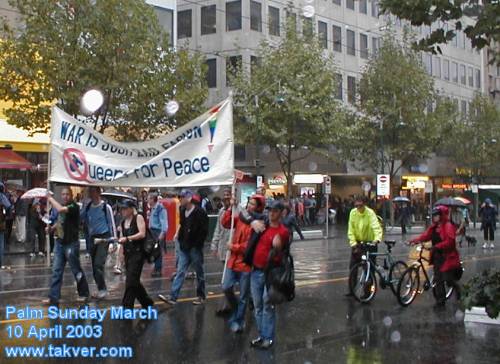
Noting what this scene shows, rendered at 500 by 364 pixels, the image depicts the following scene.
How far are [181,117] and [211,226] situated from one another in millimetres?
4406

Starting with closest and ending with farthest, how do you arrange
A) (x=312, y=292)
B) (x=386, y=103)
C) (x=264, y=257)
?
(x=264, y=257)
(x=312, y=292)
(x=386, y=103)

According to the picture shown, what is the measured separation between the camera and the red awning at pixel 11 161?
26147 millimetres

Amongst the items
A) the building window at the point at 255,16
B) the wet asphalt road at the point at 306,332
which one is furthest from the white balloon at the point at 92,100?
the building window at the point at 255,16

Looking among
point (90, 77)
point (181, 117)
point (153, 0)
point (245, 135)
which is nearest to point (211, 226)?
point (181, 117)

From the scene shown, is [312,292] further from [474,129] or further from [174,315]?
[474,129]

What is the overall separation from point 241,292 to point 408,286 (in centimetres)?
371

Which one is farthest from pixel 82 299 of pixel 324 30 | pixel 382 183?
pixel 324 30

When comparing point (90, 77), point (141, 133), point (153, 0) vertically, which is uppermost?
point (153, 0)

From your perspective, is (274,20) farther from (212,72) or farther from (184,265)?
(184,265)

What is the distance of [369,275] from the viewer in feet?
39.1

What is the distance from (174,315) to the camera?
1030cm

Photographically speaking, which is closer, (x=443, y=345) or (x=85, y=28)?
(x=443, y=345)

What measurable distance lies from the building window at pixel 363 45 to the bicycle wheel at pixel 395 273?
43.3 meters

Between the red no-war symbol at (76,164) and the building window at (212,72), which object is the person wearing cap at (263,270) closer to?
the red no-war symbol at (76,164)
